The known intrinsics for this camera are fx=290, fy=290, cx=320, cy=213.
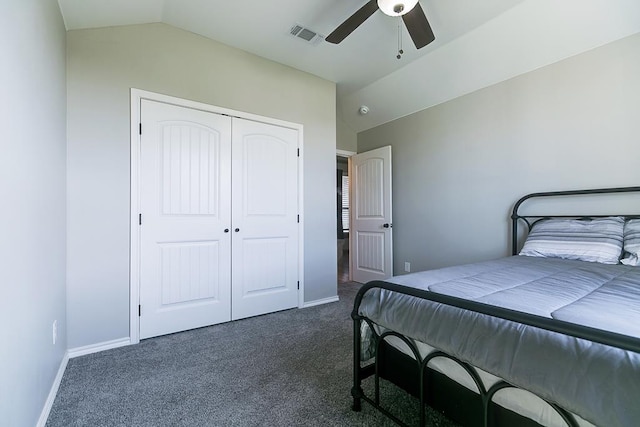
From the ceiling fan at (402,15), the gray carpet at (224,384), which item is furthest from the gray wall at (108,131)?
the ceiling fan at (402,15)

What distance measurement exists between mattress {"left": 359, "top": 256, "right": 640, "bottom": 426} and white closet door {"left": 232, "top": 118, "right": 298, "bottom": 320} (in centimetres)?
175

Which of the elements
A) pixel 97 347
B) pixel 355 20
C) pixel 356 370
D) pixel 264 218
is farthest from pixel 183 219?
pixel 355 20

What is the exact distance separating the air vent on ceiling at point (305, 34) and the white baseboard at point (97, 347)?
117 inches

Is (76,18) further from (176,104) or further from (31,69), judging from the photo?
(31,69)

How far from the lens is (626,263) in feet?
6.37

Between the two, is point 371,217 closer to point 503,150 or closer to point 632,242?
point 503,150

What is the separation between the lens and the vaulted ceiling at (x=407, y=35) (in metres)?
2.22

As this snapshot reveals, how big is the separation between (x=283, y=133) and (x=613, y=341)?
295 cm

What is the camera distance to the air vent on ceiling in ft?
8.52

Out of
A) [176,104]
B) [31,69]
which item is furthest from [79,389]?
[176,104]

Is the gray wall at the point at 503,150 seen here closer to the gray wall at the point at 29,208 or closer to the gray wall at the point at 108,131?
the gray wall at the point at 108,131

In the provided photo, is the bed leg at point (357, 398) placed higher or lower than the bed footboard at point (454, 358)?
lower

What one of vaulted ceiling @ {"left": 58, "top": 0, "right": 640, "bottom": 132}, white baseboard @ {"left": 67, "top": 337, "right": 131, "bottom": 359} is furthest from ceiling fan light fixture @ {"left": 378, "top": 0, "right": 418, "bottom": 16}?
white baseboard @ {"left": 67, "top": 337, "right": 131, "bottom": 359}

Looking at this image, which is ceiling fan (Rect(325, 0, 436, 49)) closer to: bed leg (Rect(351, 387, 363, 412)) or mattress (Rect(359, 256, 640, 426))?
mattress (Rect(359, 256, 640, 426))
